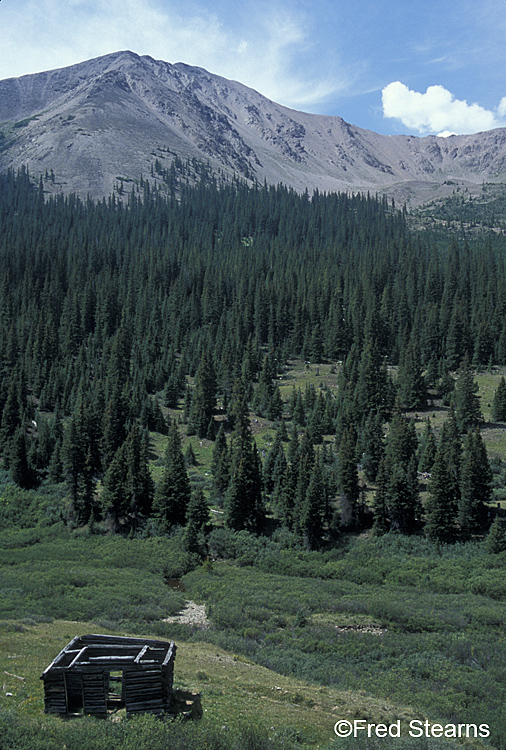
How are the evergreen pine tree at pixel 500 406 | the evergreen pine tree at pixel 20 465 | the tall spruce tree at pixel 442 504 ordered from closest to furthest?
1. the tall spruce tree at pixel 442 504
2. the evergreen pine tree at pixel 20 465
3. the evergreen pine tree at pixel 500 406

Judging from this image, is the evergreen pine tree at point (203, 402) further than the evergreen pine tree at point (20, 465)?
Yes

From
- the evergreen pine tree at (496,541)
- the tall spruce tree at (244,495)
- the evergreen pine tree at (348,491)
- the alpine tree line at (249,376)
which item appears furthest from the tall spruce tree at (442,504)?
the tall spruce tree at (244,495)

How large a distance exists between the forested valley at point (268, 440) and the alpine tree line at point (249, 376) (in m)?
0.49

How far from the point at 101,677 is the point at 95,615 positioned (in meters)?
16.4

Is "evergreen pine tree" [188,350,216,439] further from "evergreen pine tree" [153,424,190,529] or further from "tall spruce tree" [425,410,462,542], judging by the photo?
"tall spruce tree" [425,410,462,542]

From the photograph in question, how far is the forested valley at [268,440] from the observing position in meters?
37.2

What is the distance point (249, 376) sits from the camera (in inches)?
4567

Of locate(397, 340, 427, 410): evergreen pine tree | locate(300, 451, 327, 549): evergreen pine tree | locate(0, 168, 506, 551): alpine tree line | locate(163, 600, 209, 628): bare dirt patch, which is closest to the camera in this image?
locate(163, 600, 209, 628): bare dirt patch

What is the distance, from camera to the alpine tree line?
198 feet

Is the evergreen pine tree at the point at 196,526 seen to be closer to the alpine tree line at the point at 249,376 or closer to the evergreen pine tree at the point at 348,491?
the alpine tree line at the point at 249,376

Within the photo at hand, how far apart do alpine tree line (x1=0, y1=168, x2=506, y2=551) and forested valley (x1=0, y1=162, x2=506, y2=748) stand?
0.49 m

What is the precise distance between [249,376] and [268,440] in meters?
29.8

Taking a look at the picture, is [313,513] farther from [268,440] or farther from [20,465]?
[20,465]

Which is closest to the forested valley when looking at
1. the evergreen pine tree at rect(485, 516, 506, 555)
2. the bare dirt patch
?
the evergreen pine tree at rect(485, 516, 506, 555)
